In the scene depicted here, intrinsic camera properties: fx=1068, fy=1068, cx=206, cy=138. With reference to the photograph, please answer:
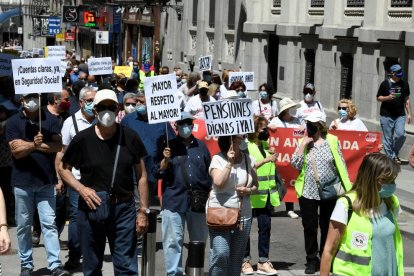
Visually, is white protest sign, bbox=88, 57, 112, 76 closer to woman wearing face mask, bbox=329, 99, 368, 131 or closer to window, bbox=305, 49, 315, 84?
woman wearing face mask, bbox=329, 99, 368, 131

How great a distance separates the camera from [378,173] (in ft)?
21.0

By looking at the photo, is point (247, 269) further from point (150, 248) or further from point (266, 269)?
point (150, 248)

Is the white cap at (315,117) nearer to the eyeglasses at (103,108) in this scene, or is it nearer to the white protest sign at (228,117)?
the white protest sign at (228,117)

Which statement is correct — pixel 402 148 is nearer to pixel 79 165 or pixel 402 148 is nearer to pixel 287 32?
pixel 287 32

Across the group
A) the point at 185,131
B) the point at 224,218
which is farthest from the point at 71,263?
the point at 224,218

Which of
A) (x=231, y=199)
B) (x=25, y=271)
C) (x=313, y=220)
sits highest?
(x=231, y=199)

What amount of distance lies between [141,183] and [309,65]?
21.8 m

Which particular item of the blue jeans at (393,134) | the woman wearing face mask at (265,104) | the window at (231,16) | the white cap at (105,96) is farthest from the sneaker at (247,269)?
the window at (231,16)

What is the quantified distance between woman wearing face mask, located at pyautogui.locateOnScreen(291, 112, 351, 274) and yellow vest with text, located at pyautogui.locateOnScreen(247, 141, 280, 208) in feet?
1.47

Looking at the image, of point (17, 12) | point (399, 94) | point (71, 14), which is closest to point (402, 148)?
point (399, 94)

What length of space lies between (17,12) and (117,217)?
A: 89.1 meters

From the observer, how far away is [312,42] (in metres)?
29.5

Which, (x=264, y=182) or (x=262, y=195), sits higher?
(x=264, y=182)

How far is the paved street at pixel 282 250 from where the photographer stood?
36.6ft
